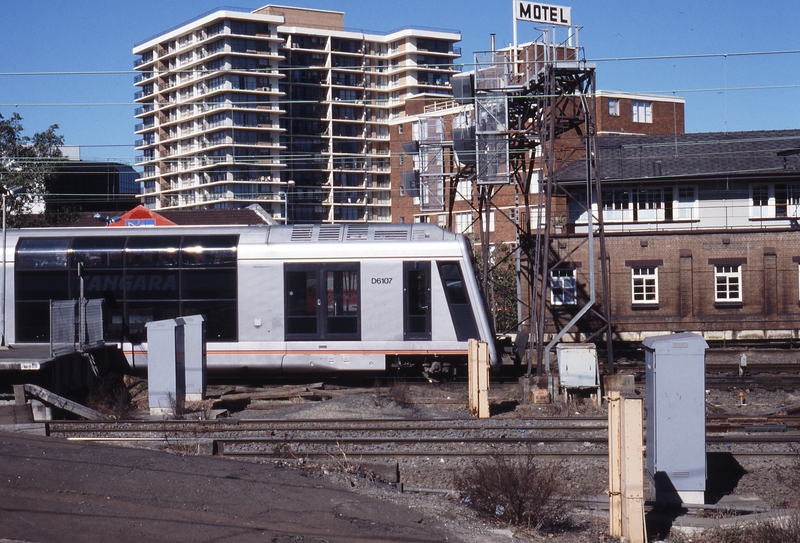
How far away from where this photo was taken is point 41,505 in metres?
7.29

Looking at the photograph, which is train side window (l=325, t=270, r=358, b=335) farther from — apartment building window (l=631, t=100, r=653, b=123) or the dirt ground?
apartment building window (l=631, t=100, r=653, b=123)

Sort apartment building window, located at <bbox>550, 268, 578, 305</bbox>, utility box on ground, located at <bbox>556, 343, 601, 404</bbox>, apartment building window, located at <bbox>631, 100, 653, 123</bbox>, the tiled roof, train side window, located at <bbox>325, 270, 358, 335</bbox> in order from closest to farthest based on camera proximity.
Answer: utility box on ground, located at <bbox>556, 343, 601, 404</bbox> → train side window, located at <bbox>325, 270, 358, 335</bbox> → apartment building window, located at <bbox>550, 268, 578, 305</bbox> → the tiled roof → apartment building window, located at <bbox>631, 100, 653, 123</bbox>

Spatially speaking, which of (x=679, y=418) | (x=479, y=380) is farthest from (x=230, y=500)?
(x=479, y=380)

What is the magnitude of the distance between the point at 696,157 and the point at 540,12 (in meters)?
11.8

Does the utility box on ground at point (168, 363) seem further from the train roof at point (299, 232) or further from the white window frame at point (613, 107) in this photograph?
the white window frame at point (613, 107)

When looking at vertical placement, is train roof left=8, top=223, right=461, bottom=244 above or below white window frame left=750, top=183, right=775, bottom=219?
below

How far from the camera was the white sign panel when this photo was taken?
2533 cm

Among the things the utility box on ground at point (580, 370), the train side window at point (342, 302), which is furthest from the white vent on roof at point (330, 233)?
the utility box on ground at point (580, 370)

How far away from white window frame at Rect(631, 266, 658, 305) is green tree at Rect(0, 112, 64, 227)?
863 inches

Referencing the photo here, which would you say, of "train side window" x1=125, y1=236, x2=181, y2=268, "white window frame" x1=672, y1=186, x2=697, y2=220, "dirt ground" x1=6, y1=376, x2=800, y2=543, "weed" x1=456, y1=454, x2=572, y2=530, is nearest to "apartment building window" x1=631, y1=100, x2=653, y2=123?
"white window frame" x1=672, y1=186, x2=697, y2=220

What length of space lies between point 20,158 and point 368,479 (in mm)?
25478

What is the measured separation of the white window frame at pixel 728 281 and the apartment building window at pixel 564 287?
211 inches

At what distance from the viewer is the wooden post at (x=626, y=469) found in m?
7.93

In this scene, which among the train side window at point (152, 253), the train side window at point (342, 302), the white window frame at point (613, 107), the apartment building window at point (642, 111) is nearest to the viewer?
the train side window at point (342, 302)
